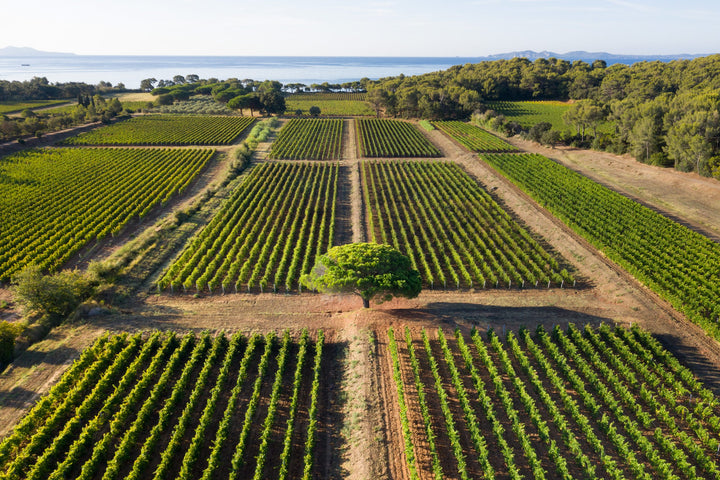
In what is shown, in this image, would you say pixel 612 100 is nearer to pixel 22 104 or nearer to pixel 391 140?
pixel 391 140

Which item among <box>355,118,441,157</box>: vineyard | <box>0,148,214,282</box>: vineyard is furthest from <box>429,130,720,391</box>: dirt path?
<box>0,148,214,282</box>: vineyard

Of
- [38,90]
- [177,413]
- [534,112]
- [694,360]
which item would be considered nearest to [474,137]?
[534,112]

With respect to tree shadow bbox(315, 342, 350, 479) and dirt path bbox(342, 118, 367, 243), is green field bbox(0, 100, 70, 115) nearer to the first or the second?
dirt path bbox(342, 118, 367, 243)

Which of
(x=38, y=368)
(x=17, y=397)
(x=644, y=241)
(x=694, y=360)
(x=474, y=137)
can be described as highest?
(x=474, y=137)

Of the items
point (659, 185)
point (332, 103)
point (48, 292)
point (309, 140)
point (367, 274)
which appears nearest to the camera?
point (367, 274)

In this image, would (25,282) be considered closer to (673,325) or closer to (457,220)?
(457,220)

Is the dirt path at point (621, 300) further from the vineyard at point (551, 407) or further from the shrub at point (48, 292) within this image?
the shrub at point (48, 292)

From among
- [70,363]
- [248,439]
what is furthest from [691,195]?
[70,363]
